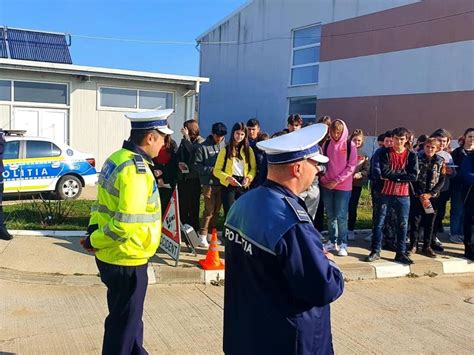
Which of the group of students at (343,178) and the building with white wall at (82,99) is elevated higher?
the building with white wall at (82,99)

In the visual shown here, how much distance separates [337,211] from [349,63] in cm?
1508

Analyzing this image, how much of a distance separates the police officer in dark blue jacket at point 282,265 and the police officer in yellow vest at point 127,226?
0.97 meters

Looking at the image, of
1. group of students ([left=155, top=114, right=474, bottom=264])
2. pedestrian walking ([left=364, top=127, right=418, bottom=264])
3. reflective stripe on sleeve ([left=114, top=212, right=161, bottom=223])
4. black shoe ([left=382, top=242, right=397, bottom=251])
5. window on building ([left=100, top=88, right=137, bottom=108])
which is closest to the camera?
reflective stripe on sleeve ([left=114, top=212, right=161, bottom=223])

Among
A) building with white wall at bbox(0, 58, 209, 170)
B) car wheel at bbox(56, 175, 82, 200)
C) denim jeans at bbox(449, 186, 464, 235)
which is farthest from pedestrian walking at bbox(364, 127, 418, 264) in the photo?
building with white wall at bbox(0, 58, 209, 170)

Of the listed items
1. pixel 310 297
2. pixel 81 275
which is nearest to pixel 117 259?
pixel 310 297

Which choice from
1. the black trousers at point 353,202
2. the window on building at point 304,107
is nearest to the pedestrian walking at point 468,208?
the black trousers at point 353,202

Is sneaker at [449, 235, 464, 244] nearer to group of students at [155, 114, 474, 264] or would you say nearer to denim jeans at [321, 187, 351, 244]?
group of students at [155, 114, 474, 264]

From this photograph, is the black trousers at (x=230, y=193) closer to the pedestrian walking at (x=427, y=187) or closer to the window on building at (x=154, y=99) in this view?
the pedestrian walking at (x=427, y=187)

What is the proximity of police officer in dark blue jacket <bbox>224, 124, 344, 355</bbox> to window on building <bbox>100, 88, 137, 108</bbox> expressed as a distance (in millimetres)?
14578

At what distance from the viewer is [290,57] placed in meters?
23.6

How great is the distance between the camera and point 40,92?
15133mm

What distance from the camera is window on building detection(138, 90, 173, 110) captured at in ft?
53.9

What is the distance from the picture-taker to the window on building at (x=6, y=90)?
14602 mm

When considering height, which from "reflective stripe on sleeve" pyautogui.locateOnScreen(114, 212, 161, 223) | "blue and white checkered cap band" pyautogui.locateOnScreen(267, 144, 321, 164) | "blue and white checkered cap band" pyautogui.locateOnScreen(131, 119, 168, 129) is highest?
"blue and white checkered cap band" pyautogui.locateOnScreen(131, 119, 168, 129)
